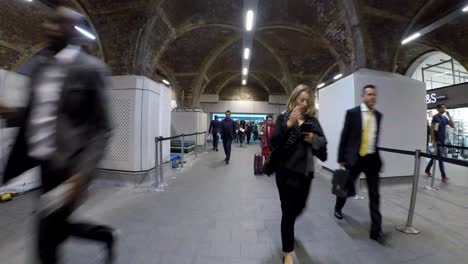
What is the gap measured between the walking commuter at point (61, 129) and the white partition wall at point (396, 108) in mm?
5263

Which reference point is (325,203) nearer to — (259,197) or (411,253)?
(259,197)

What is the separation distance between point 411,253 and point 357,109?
1.71 metres

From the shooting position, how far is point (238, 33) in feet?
33.0

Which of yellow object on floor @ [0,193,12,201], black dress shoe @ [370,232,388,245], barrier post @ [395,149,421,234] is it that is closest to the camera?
black dress shoe @ [370,232,388,245]

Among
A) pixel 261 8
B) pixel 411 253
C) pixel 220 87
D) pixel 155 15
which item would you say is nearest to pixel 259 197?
pixel 411 253

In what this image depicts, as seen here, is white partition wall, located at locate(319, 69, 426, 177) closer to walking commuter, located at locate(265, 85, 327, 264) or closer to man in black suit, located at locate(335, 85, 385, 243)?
man in black suit, located at locate(335, 85, 385, 243)

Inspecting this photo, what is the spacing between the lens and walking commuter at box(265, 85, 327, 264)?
6.36 feet

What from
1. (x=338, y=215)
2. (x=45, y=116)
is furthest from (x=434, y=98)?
(x=45, y=116)

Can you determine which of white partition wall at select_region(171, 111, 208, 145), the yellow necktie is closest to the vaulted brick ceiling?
white partition wall at select_region(171, 111, 208, 145)

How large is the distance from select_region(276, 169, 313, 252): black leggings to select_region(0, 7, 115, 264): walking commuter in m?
1.47

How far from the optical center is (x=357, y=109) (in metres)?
2.79

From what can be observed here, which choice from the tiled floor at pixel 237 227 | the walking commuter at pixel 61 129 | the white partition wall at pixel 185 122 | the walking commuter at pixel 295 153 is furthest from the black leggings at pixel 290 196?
the white partition wall at pixel 185 122

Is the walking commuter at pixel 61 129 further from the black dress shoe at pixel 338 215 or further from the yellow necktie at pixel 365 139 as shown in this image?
the black dress shoe at pixel 338 215

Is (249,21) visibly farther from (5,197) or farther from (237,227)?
(5,197)
